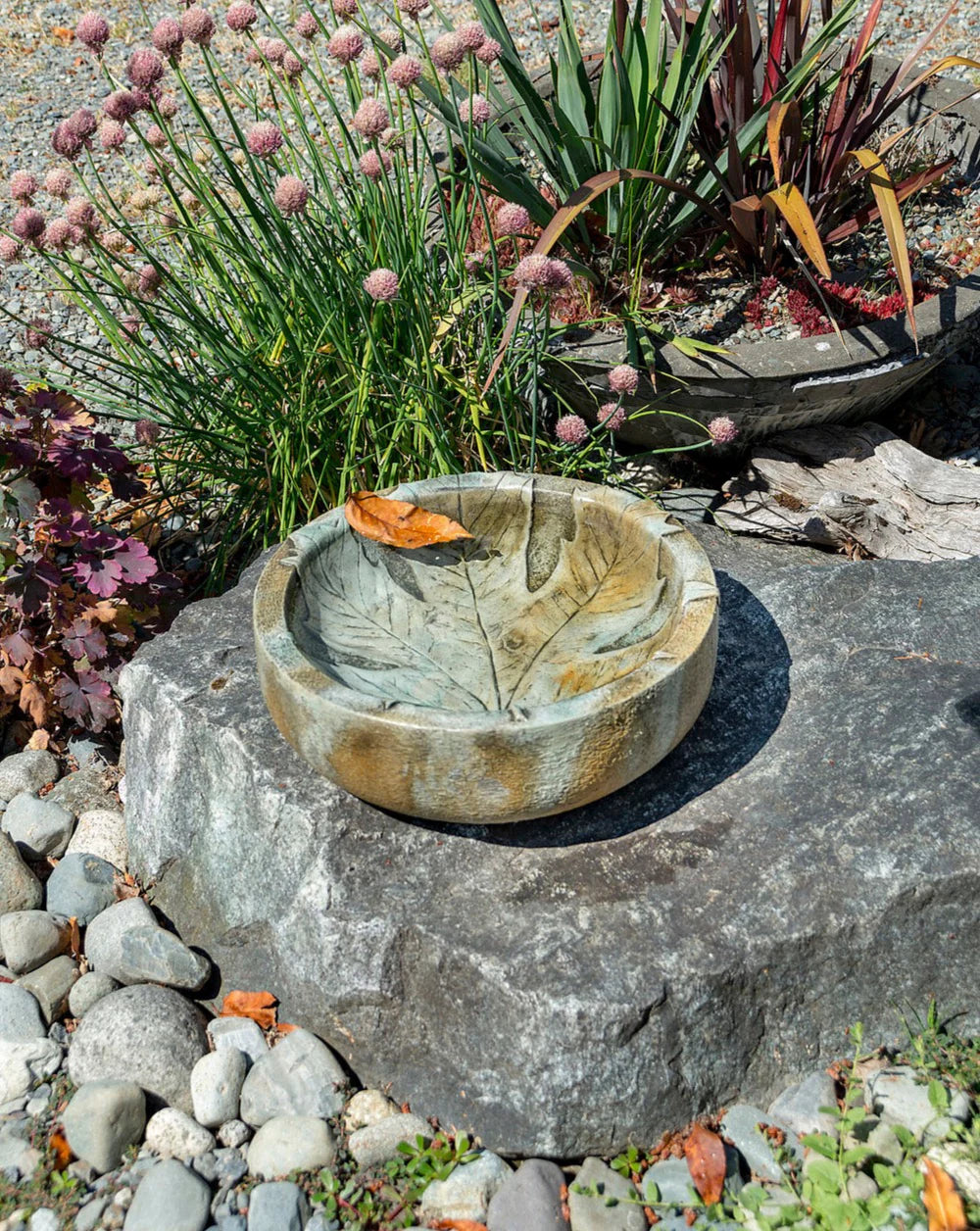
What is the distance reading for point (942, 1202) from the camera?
180cm

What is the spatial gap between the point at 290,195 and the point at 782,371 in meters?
1.35

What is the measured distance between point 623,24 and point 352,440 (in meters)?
1.45

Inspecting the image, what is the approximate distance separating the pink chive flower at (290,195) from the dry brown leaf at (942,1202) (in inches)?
89.2

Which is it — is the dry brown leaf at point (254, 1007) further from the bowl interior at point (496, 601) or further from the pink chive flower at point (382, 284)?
the pink chive flower at point (382, 284)

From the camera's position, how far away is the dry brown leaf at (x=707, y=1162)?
1951 mm

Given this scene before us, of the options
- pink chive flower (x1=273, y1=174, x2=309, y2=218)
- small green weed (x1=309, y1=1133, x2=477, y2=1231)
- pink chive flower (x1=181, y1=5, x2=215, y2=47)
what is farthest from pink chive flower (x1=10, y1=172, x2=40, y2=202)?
small green weed (x1=309, y1=1133, x2=477, y2=1231)

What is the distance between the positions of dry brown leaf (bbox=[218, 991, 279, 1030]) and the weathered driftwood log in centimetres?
181

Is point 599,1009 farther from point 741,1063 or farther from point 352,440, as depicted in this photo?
point 352,440

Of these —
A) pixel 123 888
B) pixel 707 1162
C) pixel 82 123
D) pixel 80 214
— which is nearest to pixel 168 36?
pixel 82 123

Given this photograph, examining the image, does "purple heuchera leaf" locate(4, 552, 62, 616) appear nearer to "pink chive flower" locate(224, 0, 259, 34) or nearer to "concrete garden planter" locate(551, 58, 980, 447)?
"pink chive flower" locate(224, 0, 259, 34)

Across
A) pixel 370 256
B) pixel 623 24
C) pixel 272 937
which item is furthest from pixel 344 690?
pixel 623 24

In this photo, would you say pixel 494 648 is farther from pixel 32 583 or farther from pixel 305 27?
pixel 305 27

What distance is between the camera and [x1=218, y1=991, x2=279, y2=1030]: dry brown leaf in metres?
2.32

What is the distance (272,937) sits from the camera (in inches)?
90.4
